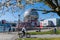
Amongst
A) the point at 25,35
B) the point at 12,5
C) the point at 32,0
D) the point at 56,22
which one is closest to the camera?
the point at 32,0

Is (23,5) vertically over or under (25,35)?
over

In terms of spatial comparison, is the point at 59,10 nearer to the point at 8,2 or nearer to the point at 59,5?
the point at 59,5

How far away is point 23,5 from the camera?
11758 mm

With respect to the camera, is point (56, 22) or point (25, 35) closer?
point (25, 35)

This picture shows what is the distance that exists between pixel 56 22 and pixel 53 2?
171 ft

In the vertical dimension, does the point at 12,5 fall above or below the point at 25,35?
above

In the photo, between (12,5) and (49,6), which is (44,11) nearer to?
(49,6)

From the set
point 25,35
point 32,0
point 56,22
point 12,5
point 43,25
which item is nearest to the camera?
point 32,0

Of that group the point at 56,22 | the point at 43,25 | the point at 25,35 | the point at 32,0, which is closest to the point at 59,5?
the point at 32,0

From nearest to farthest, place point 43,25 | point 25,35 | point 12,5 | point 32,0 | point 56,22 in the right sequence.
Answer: point 32,0 < point 12,5 < point 25,35 < point 56,22 < point 43,25

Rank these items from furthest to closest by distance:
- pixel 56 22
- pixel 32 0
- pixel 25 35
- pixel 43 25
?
pixel 43 25, pixel 56 22, pixel 25 35, pixel 32 0

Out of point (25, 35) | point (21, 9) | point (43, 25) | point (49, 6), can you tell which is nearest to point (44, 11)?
point (49, 6)

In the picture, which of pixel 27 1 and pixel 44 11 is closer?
pixel 27 1

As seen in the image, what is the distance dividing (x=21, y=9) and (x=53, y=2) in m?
1.76
